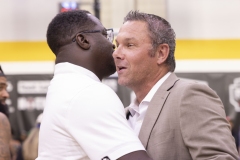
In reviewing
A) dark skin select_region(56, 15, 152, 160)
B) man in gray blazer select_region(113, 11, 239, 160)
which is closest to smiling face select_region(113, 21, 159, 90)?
man in gray blazer select_region(113, 11, 239, 160)

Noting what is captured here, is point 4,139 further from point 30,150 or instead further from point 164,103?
point 30,150

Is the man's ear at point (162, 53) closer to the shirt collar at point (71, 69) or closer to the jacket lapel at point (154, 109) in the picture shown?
the jacket lapel at point (154, 109)

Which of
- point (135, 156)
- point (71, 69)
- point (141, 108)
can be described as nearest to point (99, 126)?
point (135, 156)

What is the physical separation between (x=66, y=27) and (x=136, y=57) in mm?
469

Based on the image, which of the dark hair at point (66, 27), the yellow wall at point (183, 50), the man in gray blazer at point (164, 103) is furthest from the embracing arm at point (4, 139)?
the yellow wall at point (183, 50)

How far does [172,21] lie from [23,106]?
362 centimetres

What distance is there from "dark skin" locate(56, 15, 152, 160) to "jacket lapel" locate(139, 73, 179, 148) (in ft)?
1.03

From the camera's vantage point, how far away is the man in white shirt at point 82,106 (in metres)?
2.64

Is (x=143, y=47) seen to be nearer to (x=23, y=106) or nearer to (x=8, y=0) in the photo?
(x=23, y=106)

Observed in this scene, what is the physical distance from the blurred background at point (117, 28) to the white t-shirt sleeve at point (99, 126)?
23.2ft

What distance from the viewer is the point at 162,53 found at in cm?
337

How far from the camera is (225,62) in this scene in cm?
1118

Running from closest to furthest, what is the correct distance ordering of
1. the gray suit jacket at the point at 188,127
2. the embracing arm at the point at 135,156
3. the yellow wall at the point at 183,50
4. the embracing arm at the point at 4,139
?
the embracing arm at the point at 135,156
the gray suit jacket at the point at 188,127
the embracing arm at the point at 4,139
the yellow wall at the point at 183,50

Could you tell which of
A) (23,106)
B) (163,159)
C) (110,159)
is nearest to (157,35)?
(163,159)
